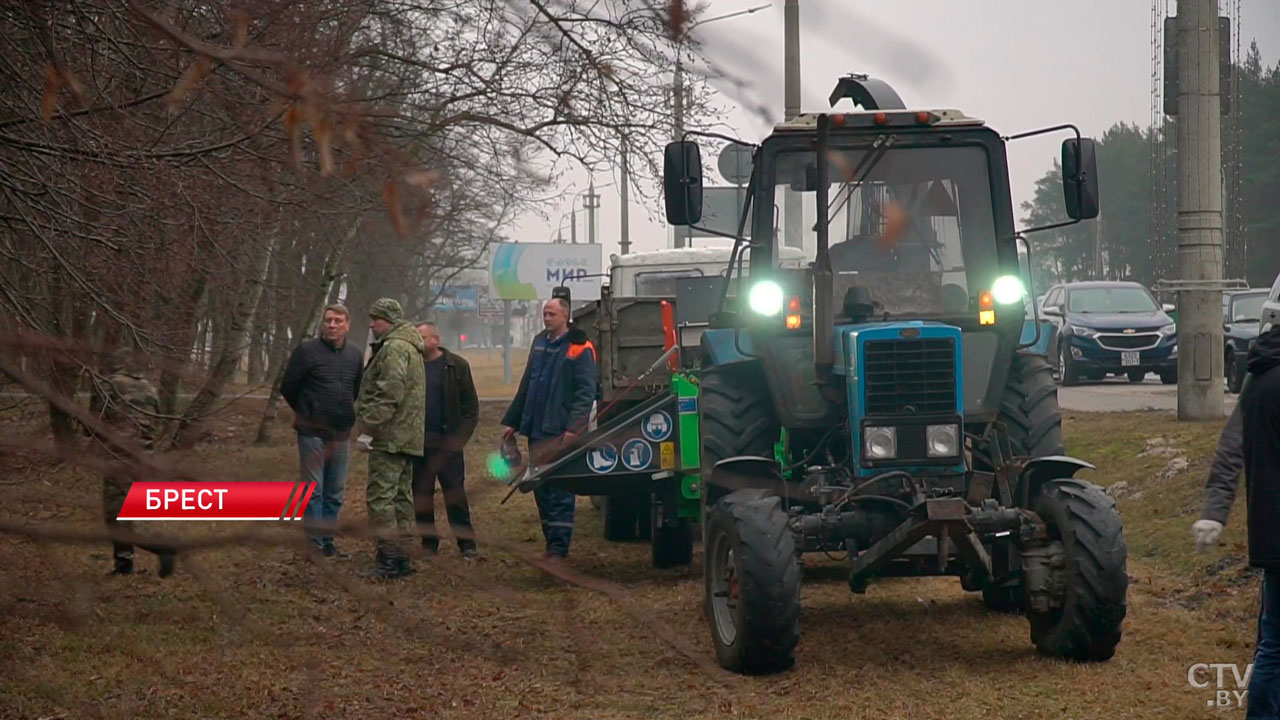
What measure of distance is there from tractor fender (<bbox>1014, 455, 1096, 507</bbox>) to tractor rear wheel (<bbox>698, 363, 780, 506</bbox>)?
1.35 m

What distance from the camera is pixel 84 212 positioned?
17.7 feet

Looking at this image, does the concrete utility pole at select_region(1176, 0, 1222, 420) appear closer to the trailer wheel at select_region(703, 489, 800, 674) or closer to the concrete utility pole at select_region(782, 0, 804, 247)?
the trailer wheel at select_region(703, 489, 800, 674)

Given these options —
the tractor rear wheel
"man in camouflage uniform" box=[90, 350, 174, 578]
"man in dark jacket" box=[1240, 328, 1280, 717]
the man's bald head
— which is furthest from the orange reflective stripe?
"man in camouflage uniform" box=[90, 350, 174, 578]

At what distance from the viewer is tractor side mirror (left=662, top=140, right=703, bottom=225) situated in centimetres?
723

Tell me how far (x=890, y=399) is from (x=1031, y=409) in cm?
104

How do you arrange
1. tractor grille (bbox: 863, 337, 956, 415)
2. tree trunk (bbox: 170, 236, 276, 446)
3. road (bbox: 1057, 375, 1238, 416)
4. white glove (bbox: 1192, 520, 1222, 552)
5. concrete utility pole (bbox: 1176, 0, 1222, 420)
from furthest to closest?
road (bbox: 1057, 375, 1238, 416), concrete utility pole (bbox: 1176, 0, 1222, 420), tractor grille (bbox: 863, 337, 956, 415), white glove (bbox: 1192, 520, 1222, 552), tree trunk (bbox: 170, 236, 276, 446)

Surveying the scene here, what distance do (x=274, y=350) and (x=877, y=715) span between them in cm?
336

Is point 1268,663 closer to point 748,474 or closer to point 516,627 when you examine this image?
point 748,474

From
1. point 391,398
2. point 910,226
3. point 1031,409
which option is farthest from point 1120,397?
point 910,226

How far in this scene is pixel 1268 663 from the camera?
17.9 feet

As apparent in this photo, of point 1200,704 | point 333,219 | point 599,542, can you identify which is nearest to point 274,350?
point 333,219

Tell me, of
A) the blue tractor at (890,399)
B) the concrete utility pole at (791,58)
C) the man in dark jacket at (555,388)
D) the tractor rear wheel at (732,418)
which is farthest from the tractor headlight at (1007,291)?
the concrete utility pole at (791,58)

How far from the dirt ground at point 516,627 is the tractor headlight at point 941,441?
1.04 meters

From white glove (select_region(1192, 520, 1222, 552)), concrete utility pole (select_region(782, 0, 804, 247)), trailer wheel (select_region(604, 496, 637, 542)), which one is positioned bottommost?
trailer wheel (select_region(604, 496, 637, 542))
